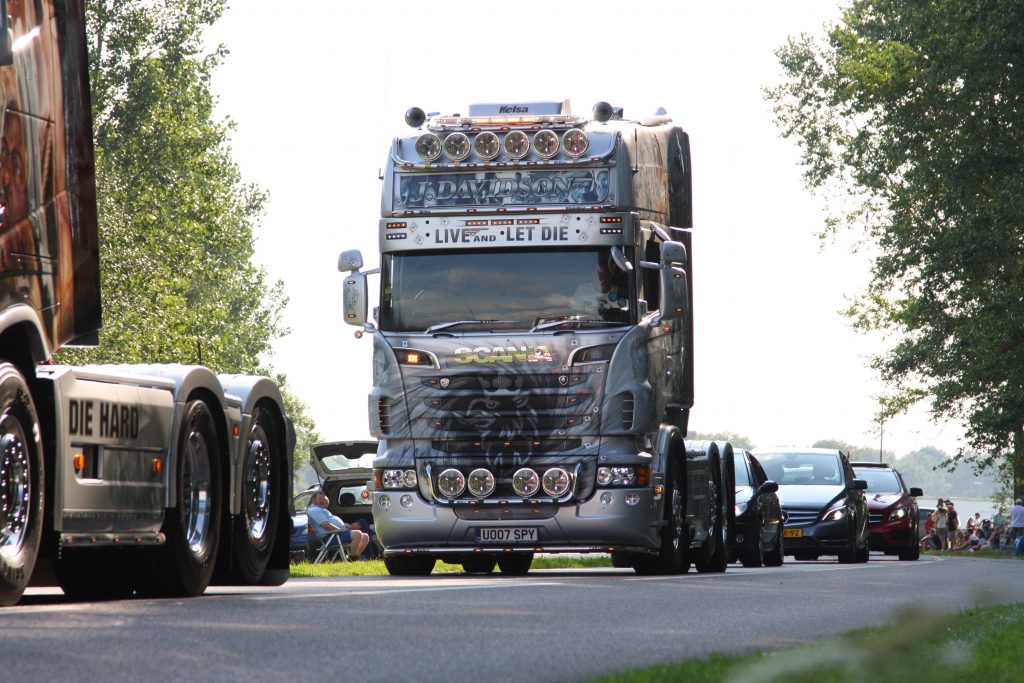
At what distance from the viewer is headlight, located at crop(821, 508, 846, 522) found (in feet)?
83.3

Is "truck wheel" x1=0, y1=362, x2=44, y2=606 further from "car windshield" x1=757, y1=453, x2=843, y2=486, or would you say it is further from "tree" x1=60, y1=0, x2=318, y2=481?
"tree" x1=60, y1=0, x2=318, y2=481

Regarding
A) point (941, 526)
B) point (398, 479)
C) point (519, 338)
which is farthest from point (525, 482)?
point (941, 526)

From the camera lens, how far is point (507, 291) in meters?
15.8

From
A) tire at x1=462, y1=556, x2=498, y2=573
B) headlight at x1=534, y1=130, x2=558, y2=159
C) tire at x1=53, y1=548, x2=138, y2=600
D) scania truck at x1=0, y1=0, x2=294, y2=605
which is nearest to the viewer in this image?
scania truck at x1=0, y1=0, x2=294, y2=605

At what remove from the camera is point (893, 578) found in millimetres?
16875

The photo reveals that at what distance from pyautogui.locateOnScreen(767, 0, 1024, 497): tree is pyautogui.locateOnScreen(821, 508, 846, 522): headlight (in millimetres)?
9562

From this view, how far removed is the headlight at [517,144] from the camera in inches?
642

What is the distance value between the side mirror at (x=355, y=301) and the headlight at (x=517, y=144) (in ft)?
6.01

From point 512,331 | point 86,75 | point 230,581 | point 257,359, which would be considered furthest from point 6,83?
point 257,359

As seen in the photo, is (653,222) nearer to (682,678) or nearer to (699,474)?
(699,474)

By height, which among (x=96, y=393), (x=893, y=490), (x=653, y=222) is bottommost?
(x=893, y=490)

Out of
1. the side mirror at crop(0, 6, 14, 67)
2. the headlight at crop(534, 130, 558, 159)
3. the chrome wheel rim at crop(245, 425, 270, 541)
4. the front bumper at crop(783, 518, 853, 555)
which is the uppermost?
the headlight at crop(534, 130, 558, 159)

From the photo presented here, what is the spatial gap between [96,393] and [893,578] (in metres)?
9.73

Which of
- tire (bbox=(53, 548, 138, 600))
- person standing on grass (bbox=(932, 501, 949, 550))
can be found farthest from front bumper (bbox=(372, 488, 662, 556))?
person standing on grass (bbox=(932, 501, 949, 550))
